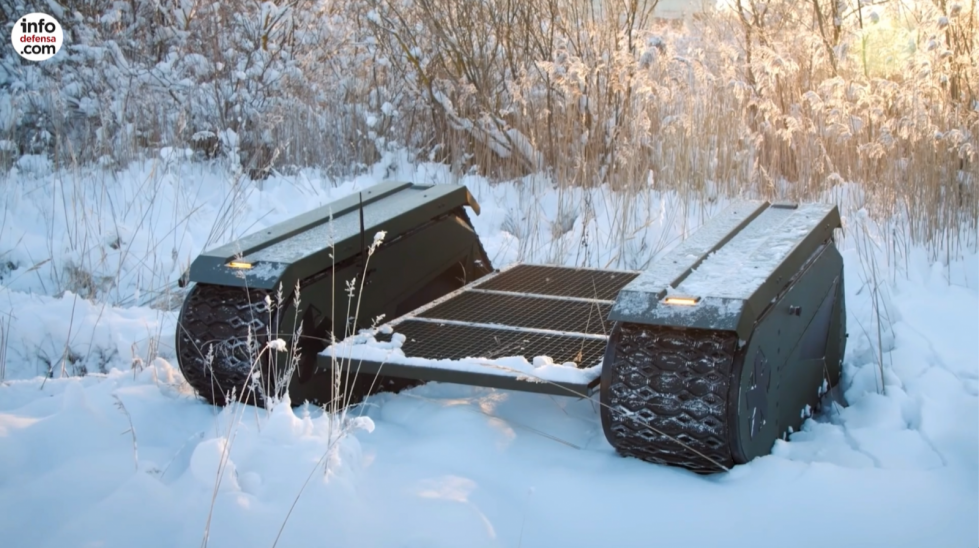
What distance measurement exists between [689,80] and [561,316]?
3.08m

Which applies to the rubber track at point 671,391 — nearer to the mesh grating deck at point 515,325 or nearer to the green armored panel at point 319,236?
the mesh grating deck at point 515,325

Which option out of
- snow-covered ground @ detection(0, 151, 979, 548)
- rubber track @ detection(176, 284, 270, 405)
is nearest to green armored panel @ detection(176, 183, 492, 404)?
rubber track @ detection(176, 284, 270, 405)

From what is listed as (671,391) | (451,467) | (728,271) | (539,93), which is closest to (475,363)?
(451,467)

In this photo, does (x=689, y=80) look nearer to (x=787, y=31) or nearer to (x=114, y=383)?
(x=787, y=31)

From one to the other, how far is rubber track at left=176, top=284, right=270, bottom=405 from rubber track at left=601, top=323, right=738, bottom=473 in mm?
952

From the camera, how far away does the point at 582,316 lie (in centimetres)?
314

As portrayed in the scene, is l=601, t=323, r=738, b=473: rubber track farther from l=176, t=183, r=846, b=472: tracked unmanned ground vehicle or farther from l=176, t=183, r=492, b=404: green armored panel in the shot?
l=176, t=183, r=492, b=404: green armored panel

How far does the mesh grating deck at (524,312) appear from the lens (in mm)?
3051

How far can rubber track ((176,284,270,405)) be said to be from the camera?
2.63 m

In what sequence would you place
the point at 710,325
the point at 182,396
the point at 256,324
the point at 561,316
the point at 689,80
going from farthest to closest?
the point at 689,80 → the point at 561,316 → the point at 182,396 → the point at 256,324 → the point at 710,325

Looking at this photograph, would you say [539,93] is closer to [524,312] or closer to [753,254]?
[524,312]

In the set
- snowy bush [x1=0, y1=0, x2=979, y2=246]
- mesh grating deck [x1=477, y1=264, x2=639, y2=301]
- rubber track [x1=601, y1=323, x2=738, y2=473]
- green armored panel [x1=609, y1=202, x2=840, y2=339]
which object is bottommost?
rubber track [x1=601, y1=323, x2=738, y2=473]

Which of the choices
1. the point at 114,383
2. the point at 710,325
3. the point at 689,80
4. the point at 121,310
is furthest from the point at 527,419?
the point at 689,80

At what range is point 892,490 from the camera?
2250 millimetres
